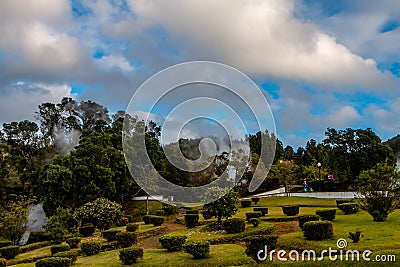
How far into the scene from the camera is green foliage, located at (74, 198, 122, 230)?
83.3 feet

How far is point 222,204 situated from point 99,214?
8522 millimetres

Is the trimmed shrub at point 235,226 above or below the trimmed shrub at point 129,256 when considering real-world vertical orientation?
above

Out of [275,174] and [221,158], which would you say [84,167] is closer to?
[221,158]

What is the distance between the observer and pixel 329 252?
1344 cm

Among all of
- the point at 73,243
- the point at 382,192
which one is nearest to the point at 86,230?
the point at 73,243

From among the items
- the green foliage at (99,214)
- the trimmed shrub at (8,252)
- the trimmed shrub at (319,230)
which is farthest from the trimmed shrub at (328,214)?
the trimmed shrub at (8,252)

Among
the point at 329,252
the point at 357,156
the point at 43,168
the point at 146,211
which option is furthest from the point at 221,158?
the point at 329,252

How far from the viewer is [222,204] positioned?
2219 centimetres

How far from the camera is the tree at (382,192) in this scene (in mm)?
18812

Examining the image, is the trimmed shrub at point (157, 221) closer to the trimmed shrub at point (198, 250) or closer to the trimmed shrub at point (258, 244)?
the trimmed shrub at point (198, 250)

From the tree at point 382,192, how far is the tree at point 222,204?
6.86 meters

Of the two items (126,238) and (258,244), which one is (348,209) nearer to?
(258,244)

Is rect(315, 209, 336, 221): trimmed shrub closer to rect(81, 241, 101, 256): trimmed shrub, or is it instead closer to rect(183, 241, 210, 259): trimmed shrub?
rect(183, 241, 210, 259): trimmed shrub

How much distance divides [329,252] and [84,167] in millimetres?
25760
